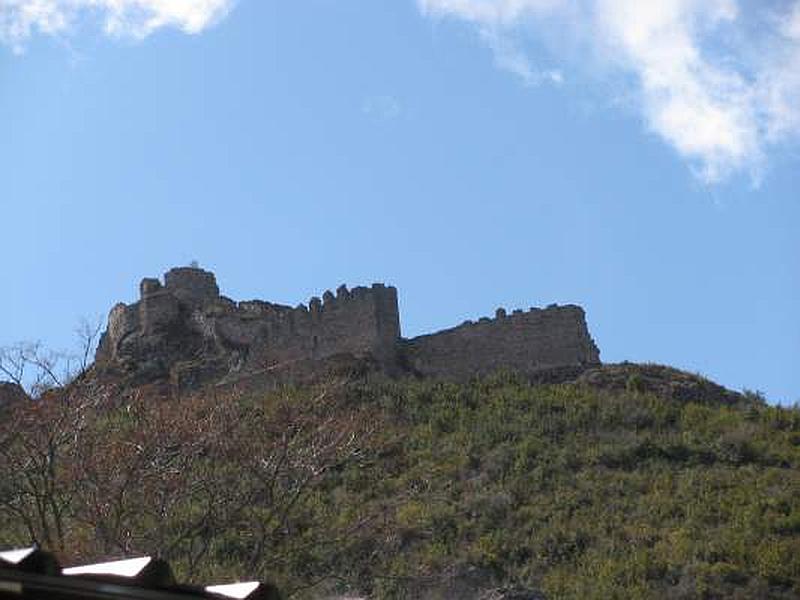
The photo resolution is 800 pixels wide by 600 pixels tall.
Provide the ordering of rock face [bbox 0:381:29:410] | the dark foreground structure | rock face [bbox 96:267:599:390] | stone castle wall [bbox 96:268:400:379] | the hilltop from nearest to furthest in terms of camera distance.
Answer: the dark foreground structure < the hilltop < rock face [bbox 0:381:29:410] < rock face [bbox 96:267:599:390] < stone castle wall [bbox 96:268:400:379]

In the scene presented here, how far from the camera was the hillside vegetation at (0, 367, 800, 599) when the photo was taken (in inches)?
741

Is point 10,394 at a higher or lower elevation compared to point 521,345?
lower

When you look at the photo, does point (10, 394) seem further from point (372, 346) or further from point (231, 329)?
point (231, 329)

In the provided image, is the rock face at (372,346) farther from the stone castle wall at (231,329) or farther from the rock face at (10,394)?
the rock face at (10,394)

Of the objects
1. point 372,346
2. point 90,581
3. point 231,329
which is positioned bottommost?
point 90,581

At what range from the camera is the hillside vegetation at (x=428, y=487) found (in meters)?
18.8

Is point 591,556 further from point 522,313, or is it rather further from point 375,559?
point 522,313

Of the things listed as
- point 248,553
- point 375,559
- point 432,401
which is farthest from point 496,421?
point 248,553

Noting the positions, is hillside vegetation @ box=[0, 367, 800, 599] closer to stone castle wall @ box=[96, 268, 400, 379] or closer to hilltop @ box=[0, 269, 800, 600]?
hilltop @ box=[0, 269, 800, 600]

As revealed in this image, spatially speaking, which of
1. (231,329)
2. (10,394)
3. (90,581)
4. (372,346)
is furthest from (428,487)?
(90,581)

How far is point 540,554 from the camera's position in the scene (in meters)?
27.9

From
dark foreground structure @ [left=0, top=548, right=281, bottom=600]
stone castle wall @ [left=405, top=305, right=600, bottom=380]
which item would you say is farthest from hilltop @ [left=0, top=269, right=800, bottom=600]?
dark foreground structure @ [left=0, top=548, right=281, bottom=600]

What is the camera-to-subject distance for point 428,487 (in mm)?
31578

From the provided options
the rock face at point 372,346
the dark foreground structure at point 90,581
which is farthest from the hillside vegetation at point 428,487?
the dark foreground structure at point 90,581
